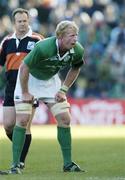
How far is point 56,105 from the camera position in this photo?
35.8 ft

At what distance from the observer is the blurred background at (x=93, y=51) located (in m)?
26.6

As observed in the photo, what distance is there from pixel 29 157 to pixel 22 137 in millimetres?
3170

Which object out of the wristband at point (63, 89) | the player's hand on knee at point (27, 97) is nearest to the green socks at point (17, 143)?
the player's hand on knee at point (27, 97)

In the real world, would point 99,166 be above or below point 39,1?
below

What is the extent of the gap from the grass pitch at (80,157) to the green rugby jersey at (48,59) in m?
1.37

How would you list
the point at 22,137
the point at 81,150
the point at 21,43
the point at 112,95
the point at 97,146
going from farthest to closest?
the point at 112,95, the point at 97,146, the point at 81,150, the point at 21,43, the point at 22,137

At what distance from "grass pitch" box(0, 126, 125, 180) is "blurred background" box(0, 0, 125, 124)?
5043mm

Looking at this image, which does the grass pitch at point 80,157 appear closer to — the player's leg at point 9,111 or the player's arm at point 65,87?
the player's leg at point 9,111

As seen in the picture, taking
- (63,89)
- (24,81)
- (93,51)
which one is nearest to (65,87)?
(63,89)

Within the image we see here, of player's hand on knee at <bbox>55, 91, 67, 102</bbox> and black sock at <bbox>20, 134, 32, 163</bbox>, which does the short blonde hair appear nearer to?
player's hand on knee at <bbox>55, 91, 67, 102</bbox>

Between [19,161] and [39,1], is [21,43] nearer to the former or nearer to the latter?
[19,161]

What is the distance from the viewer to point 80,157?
45.3 feet

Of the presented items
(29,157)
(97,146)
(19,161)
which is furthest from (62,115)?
(97,146)

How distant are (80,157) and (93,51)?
44.7ft
